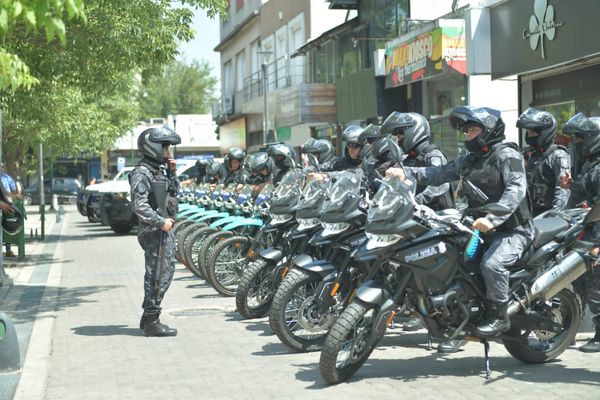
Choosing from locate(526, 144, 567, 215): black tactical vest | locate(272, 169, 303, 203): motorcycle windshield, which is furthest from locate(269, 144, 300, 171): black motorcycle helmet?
locate(526, 144, 567, 215): black tactical vest

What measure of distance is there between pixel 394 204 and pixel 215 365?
218 cm

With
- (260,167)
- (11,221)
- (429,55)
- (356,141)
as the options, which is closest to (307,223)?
(356,141)

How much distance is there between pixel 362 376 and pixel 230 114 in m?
44.0

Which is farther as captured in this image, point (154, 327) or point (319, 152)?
point (319, 152)

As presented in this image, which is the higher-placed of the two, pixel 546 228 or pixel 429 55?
pixel 429 55

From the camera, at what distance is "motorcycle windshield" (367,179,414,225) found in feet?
22.1

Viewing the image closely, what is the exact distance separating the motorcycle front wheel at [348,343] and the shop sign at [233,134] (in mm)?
41274

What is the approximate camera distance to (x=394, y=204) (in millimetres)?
6785

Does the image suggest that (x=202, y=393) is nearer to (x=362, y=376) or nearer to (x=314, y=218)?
(x=362, y=376)

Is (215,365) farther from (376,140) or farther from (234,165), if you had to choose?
(234,165)

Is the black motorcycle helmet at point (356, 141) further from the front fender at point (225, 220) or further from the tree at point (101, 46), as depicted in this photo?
the tree at point (101, 46)

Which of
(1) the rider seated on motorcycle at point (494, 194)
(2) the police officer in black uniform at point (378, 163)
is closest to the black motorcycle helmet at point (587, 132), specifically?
(1) the rider seated on motorcycle at point (494, 194)

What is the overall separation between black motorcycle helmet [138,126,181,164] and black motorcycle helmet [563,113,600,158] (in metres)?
3.59

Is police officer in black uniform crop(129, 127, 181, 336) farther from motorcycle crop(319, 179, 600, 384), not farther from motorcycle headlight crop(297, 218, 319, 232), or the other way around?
motorcycle crop(319, 179, 600, 384)
